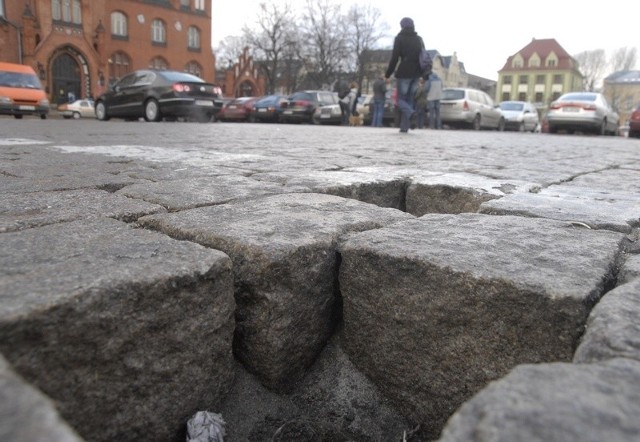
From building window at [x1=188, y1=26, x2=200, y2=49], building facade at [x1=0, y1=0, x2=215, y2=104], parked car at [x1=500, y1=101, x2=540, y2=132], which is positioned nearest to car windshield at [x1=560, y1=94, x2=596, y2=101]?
parked car at [x1=500, y1=101, x2=540, y2=132]

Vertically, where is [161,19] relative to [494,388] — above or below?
above

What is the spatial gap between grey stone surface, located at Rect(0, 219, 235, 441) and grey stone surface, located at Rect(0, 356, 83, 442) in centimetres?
21

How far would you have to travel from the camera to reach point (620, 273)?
3.97 feet

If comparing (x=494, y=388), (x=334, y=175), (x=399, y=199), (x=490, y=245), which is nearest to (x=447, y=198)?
(x=399, y=199)

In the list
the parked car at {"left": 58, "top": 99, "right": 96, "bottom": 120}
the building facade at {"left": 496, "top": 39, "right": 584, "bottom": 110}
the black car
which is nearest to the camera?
the black car

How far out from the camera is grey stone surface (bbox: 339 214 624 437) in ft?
3.45

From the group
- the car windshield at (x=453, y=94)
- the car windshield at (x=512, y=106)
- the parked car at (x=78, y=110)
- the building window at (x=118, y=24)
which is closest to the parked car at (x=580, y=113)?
the car windshield at (x=453, y=94)

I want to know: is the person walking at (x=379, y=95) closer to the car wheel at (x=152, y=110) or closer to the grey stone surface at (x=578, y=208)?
the car wheel at (x=152, y=110)

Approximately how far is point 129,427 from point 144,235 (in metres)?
0.49

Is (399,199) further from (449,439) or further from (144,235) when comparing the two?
(449,439)

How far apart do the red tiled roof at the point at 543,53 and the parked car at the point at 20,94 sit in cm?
7947

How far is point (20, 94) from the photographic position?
1703 centimetres

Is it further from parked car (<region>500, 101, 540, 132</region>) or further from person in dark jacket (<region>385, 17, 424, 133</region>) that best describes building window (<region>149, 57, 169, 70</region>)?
person in dark jacket (<region>385, 17, 424, 133</region>)

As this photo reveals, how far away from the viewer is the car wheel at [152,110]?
14984mm
